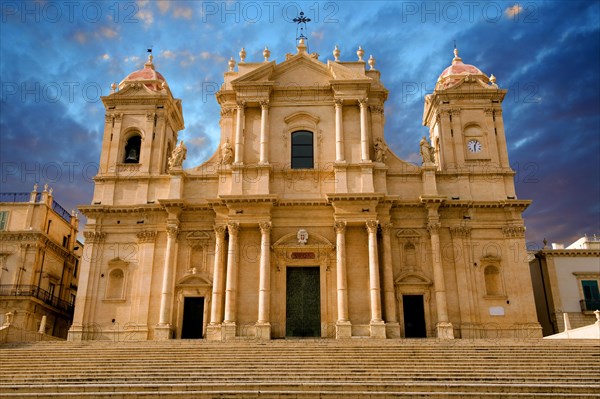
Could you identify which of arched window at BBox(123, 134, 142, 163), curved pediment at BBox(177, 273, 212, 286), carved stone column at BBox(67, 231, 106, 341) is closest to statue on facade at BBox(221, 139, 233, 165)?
arched window at BBox(123, 134, 142, 163)

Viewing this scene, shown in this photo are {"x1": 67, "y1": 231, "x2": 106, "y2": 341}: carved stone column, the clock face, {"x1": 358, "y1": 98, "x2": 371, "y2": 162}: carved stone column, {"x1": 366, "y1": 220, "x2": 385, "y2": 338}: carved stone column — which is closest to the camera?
{"x1": 366, "y1": 220, "x2": 385, "y2": 338}: carved stone column

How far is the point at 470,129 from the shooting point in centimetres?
3170

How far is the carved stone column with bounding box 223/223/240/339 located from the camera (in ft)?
87.1

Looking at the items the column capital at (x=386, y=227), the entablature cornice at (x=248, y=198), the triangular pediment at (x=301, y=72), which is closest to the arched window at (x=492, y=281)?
the column capital at (x=386, y=227)

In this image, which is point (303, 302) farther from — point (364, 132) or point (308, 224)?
point (364, 132)

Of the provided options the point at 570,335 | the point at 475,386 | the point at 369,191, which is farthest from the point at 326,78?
the point at 475,386

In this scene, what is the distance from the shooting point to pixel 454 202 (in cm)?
2908

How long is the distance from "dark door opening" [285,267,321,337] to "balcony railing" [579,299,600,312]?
1596cm

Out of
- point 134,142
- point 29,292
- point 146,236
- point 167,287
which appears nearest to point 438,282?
point 167,287

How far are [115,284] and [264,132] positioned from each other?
35.5 ft

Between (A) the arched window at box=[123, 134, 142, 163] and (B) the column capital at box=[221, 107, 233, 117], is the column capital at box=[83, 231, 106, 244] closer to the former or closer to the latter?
(A) the arched window at box=[123, 134, 142, 163]

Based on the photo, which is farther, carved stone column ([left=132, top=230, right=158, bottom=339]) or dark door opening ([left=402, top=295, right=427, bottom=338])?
carved stone column ([left=132, top=230, right=158, bottom=339])

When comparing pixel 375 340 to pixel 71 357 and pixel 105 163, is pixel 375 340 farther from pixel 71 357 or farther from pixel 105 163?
pixel 105 163

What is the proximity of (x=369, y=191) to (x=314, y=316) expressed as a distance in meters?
6.60
